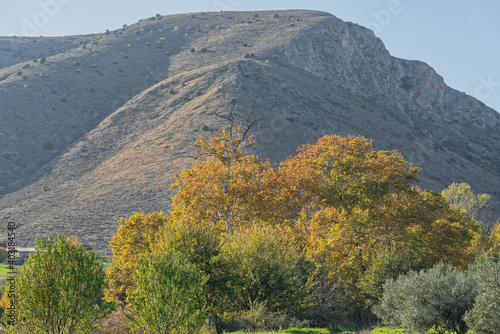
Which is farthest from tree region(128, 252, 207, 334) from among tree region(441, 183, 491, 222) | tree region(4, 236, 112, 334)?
tree region(441, 183, 491, 222)

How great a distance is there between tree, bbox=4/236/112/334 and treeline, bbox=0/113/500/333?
5252mm

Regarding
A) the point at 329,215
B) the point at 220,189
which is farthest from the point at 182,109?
the point at 329,215

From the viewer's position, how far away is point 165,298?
19781mm

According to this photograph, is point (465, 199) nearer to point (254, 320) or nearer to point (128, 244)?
point (128, 244)

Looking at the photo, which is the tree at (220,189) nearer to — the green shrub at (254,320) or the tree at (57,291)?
the green shrub at (254,320)

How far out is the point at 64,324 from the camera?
2083cm

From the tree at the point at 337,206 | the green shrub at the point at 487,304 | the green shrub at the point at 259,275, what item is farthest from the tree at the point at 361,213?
the green shrub at the point at 487,304

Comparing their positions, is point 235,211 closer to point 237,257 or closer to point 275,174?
point 275,174

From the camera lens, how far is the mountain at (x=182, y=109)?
279 feet

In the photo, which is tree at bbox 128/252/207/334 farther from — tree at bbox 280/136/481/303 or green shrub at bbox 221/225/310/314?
tree at bbox 280/136/481/303

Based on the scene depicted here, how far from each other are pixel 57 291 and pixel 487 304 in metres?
20.9

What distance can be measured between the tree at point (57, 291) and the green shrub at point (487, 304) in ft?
61.5

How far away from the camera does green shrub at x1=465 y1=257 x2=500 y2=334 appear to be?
78.1 ft

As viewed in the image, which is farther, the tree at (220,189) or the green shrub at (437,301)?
the tree at (220,189)
